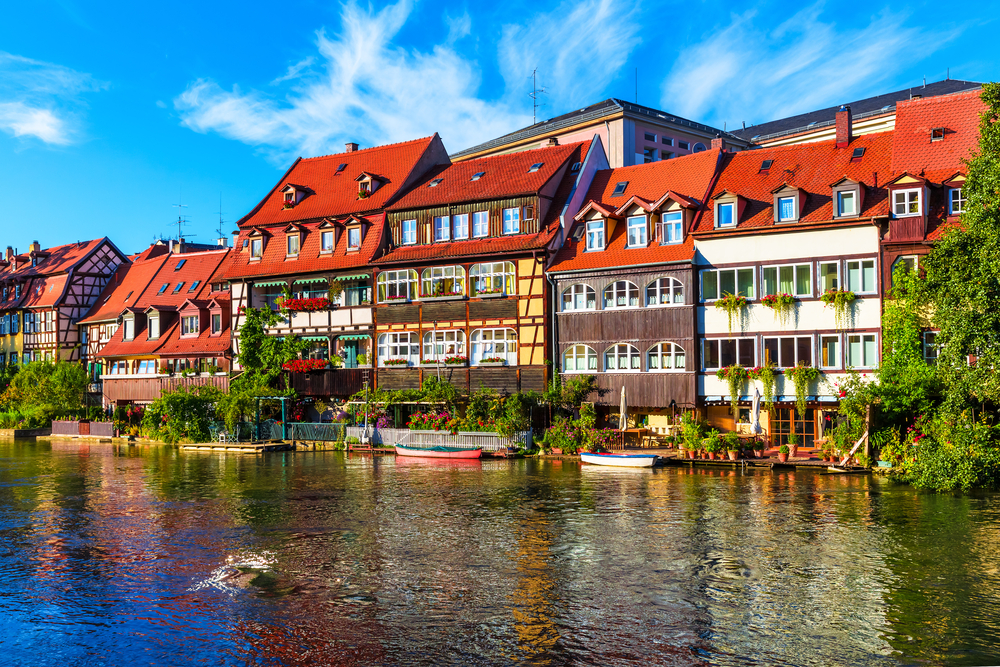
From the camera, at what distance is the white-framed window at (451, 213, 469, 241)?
50812mm

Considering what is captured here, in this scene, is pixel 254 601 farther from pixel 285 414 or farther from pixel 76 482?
pixel 285 414

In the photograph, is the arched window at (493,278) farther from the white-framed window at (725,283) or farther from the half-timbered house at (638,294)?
the white-framed window at (725,283)

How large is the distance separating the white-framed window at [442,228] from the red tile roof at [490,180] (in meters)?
0.88

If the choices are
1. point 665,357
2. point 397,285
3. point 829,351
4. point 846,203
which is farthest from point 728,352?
point 397,285

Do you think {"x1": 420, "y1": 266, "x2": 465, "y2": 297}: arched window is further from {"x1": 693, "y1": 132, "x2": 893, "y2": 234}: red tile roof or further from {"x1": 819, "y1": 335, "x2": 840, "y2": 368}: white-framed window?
{"x1": 819, "y1": 335, "x2": 840, "y2": 368}: white-framed window

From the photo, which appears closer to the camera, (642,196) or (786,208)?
(786,208)

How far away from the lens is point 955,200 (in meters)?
37.9

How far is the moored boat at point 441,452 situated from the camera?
4372 centimetres

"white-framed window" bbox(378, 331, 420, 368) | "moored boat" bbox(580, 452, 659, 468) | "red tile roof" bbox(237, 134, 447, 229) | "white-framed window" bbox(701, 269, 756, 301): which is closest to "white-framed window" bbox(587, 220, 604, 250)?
"white-framed window" bbox(701, 269, 756, 301)

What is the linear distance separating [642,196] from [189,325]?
33893mm

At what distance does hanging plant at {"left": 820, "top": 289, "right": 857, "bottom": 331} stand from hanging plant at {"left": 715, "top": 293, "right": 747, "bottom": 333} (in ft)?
12.5

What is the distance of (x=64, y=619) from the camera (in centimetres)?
1806

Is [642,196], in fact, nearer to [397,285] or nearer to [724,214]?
[724,214]

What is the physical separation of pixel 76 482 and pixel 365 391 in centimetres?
1684
